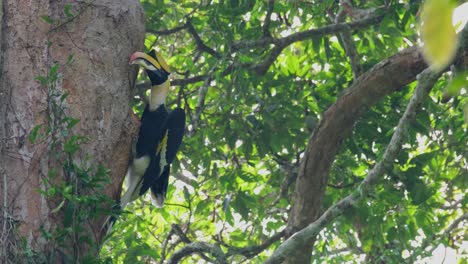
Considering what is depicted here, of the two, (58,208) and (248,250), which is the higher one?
(248,250)

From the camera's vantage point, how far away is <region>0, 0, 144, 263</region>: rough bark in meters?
2.00

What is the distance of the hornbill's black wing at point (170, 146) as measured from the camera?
307 cm

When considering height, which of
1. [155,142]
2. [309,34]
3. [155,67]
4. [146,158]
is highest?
[309,34]

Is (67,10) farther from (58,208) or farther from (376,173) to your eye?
(376,173)

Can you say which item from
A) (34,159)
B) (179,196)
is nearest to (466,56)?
(34,159)

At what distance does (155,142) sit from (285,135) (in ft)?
3.26

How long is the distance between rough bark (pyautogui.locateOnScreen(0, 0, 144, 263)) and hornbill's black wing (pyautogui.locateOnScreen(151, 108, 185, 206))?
61 cm

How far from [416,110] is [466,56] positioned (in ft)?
1.25

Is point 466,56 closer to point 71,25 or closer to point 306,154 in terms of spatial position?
point 306,154

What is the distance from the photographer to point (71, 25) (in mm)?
2346

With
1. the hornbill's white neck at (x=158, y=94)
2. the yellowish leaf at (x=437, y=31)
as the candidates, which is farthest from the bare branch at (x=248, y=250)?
the yellowish leaf at (x=437, y=31)

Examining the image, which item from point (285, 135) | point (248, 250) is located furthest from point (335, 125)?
Result: point (248, 250)

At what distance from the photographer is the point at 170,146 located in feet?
10.1

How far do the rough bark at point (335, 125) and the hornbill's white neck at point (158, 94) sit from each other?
78cm
